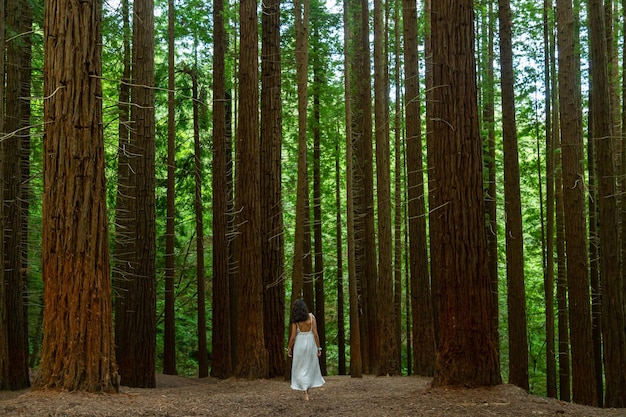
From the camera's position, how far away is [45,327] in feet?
24.9

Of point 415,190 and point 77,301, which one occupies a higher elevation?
point 415,190

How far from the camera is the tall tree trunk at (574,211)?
1261cm

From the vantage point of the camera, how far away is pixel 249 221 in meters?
13.3

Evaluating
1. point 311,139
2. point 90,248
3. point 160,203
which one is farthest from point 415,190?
point 160,203

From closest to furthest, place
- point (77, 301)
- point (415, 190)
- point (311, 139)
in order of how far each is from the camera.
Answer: point (77, 301) < point (415, 190) < point (311, 139)

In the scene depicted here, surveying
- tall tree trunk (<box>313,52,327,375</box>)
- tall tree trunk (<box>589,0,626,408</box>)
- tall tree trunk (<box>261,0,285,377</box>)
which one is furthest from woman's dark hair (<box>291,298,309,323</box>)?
tall tree trunk (<box>313,52,327,375</box>)

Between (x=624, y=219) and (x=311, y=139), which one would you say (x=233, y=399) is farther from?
(x=311, y=139)

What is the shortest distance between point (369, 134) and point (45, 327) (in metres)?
12.4

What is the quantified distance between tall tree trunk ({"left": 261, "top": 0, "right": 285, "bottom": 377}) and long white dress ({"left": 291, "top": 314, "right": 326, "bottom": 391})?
385 centimetres

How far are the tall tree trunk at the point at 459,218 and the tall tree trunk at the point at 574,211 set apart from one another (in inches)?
179

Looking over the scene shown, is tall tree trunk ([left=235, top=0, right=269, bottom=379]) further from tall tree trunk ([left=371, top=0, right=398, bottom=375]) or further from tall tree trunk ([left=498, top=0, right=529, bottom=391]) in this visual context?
tall tree trunk ([left=498, top=0, right=529, bottom=391])

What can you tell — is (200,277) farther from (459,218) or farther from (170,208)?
(459,218)

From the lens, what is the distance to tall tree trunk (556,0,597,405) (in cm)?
1261

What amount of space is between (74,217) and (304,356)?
14.5 ft
